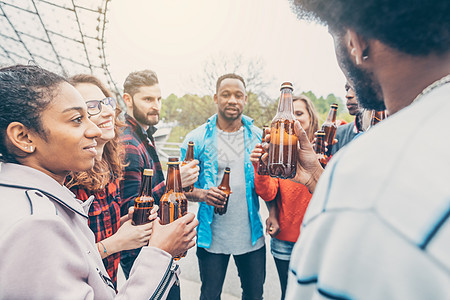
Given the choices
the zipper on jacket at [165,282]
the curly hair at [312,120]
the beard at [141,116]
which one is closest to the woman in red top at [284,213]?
the curly hair at [312,120]

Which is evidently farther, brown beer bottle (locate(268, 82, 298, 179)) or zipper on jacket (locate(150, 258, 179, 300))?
brown beer bottle (locate(268, 82, 298, 179))

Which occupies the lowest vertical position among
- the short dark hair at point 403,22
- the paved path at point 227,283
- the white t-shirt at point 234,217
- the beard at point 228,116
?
the paved path at point 227,283

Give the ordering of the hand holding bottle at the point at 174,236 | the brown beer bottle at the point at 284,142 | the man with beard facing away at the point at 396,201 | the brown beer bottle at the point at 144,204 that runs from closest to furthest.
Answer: the man with beard facing away at the point at 396,201 → the hand holding bottle at the point at 174,236 → the brown beer bottle at the point at 144,204 → the brown beer bottle at the point at 284,142

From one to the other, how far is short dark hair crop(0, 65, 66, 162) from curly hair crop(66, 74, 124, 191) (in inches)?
23.3

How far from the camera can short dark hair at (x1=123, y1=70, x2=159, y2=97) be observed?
3.12 m

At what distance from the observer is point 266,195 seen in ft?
8.44

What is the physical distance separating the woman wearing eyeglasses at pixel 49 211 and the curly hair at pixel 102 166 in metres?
0.35

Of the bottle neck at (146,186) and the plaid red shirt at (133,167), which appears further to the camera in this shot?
the plaid red shirt at (133,167)

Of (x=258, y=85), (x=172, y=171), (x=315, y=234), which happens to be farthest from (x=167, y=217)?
(x=258, y=85)

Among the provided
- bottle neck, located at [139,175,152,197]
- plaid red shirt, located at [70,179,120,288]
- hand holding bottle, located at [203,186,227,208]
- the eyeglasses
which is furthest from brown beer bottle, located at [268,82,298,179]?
the eyeglasses

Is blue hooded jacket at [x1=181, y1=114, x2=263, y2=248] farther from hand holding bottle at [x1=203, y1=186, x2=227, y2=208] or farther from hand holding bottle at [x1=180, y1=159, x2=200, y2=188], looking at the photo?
hand holding bottle at [x1=180, y1=159, x2=200, y2=188]

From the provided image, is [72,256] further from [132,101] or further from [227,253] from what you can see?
[132,101]

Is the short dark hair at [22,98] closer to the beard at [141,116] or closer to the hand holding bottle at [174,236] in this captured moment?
the hand holding bottle at [174,236]

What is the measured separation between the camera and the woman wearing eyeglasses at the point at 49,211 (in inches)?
30.9
